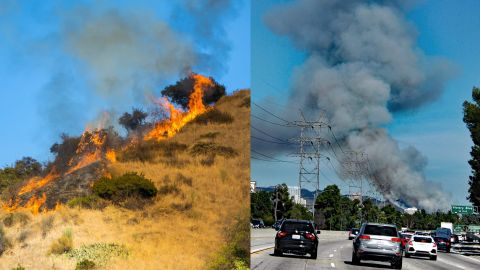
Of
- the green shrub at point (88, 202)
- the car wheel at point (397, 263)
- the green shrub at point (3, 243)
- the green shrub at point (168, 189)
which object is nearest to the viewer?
the car wheel at point (397, 263)

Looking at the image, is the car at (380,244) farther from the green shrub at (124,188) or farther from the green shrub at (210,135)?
the green shrub at (210,135)

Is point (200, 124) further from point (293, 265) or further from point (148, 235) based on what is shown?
point (293, 265)

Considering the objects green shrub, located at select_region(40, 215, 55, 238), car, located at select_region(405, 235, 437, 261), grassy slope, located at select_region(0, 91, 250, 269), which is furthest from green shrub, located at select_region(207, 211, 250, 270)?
green shrub, located at select_region(40, 215, 55, 238)

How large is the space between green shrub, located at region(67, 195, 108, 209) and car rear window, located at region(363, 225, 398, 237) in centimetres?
4414

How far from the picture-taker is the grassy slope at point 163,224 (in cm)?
5619

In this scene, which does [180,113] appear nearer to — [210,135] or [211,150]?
[210,135]

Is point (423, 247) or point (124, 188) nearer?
point (423, 247)

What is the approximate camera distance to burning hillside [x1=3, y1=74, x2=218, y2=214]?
251 ft

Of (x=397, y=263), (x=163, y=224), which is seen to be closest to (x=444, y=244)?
(x=163, y=224)

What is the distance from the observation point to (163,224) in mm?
68438

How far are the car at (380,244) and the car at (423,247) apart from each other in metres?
12.6

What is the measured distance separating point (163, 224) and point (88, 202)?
28.0 ft

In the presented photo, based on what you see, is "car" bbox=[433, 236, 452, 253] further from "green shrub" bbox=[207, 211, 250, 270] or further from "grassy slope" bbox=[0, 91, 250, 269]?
"grassy slope" bbox=[0, 91, 250, 269]

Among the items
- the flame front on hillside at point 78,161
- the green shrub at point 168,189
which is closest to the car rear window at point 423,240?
the green shrub at point 168,189
